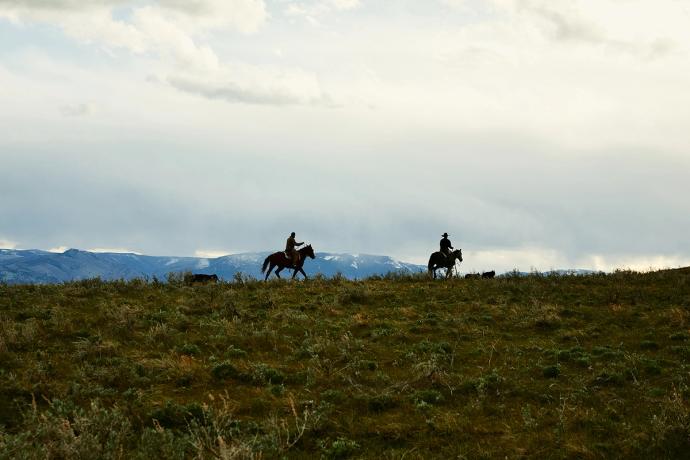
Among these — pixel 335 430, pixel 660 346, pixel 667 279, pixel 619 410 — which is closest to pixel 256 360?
pixel 335 430

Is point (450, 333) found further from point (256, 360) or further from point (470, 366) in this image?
point (256, 360)

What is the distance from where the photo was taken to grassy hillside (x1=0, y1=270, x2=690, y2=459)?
984 centimetres

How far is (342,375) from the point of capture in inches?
544

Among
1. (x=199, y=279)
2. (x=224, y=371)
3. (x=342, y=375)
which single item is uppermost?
(x=199, y=279)

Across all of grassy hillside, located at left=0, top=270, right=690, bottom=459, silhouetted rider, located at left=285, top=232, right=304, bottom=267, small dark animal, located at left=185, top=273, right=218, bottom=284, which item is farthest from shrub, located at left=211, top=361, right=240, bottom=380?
silhouetted rider, located at left=285, top=232, right=304, bottom=267

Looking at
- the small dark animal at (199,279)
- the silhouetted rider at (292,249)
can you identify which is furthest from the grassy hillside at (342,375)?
the silhouetted rider at (292,249)

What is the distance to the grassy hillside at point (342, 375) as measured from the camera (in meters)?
9.84

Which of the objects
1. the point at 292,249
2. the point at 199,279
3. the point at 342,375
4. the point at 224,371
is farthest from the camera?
the point at 292,249

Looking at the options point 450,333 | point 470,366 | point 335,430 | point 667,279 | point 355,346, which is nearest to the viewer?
point 335,430

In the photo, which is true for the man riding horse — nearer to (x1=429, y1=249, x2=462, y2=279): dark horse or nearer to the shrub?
(x1=429, y1=249, x2=462, y2=279): dark horse

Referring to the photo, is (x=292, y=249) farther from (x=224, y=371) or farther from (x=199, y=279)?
(x=224, y=371)

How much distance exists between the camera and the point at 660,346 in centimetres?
1727

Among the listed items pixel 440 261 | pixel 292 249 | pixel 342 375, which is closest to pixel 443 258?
pixel 440 261

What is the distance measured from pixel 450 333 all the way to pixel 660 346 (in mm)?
5845
